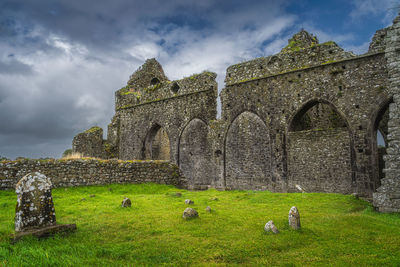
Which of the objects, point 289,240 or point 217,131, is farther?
point 217,131

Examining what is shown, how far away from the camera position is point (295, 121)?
46.9 ft

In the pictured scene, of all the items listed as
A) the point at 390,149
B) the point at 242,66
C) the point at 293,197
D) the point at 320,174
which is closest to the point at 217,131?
the point at 242,66

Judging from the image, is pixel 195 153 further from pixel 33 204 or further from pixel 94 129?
pixel 33 204

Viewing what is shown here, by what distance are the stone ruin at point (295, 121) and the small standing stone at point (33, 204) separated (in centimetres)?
843

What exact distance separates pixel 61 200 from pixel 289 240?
23.7 ft

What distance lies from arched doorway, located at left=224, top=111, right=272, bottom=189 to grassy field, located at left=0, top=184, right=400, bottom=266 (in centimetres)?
739

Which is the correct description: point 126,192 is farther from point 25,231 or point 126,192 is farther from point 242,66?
point 242,66

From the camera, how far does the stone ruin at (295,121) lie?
11.6 meters

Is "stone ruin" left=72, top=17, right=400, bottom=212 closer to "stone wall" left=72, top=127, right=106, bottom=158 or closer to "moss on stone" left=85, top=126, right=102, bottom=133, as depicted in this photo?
"stone wall" left=72, top=127, right=106, bottom=158

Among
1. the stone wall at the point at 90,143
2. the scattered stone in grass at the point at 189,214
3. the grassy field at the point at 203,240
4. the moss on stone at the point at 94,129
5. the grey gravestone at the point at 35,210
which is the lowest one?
the grassy field at the point at 203,240

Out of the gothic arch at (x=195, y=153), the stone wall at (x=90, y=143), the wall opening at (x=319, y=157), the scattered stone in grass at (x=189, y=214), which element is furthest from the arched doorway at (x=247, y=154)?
the stone wall at (x=90, y=143)

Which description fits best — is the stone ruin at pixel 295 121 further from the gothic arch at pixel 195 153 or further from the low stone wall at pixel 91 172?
the low stone wall at pixel 91 172

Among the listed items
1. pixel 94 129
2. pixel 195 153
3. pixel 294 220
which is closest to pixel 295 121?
pixel 195 153

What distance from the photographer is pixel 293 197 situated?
388 inches
